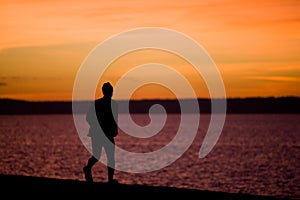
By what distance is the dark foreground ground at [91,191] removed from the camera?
9.64m

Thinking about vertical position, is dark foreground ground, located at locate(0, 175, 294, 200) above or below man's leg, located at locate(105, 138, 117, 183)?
below

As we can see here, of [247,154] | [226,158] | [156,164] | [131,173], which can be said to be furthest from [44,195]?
[247,154]

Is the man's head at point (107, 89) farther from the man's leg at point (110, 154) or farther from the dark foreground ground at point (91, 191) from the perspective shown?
the dark foreground ground at point (91, 191)

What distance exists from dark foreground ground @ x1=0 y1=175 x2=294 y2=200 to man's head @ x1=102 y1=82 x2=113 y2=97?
6.03 feet

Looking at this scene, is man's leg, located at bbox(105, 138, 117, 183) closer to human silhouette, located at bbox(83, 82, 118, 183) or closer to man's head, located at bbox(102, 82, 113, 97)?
human silhouette, located at bbox(83, 82, 118, 183)

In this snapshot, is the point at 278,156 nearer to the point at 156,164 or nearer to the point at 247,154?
the point at 247,154

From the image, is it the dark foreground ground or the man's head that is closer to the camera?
the dark foreground ground

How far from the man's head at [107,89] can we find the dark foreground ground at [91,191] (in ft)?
6.03

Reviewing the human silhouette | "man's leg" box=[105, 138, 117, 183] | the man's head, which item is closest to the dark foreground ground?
"man's leg" box=[105, 138, 117, 183]

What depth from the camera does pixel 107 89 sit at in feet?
37.7

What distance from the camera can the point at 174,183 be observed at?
2109 inches

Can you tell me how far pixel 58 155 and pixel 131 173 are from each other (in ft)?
84.6

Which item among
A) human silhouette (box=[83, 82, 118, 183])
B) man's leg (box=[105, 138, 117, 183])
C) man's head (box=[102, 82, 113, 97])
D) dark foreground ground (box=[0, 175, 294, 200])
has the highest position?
man's head (box=[102, 82, 113, 97])

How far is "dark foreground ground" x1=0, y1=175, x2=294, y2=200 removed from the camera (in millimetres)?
9641
